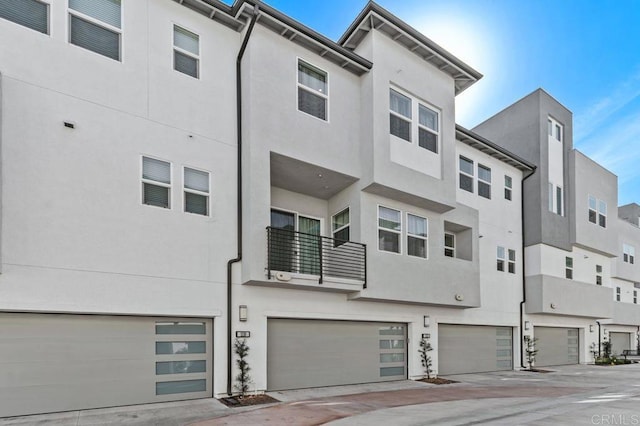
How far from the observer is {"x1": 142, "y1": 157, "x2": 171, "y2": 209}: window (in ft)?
26.7

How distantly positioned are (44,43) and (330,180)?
22.0 feet

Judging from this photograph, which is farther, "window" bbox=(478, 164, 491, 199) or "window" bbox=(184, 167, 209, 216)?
"window" bbox=(478, 164, 491, 199)

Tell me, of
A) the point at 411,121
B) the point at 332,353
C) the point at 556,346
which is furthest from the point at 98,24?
the point at 556,346

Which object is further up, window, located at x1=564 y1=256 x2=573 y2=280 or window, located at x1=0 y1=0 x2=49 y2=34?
window, located at x1=0 y1=0 x2=49 y2=34

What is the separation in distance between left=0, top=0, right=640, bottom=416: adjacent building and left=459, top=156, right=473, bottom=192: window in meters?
0.11

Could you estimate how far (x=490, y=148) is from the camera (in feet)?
49.5

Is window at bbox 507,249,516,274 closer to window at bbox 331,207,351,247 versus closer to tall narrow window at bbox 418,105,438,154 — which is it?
tall narrow window at bbox 418,105,438,154

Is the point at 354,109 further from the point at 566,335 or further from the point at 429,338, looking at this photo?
the point at 566,335

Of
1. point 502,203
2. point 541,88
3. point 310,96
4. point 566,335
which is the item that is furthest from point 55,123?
point 566,335

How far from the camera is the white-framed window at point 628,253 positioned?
918 inches

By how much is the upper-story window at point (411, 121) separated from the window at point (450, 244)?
3.56 meters

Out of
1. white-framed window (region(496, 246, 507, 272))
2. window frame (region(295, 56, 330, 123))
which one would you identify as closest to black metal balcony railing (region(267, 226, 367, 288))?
window frame (region(295, 56, 330, 123))

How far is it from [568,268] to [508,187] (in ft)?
15.6

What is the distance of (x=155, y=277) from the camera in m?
7.95
